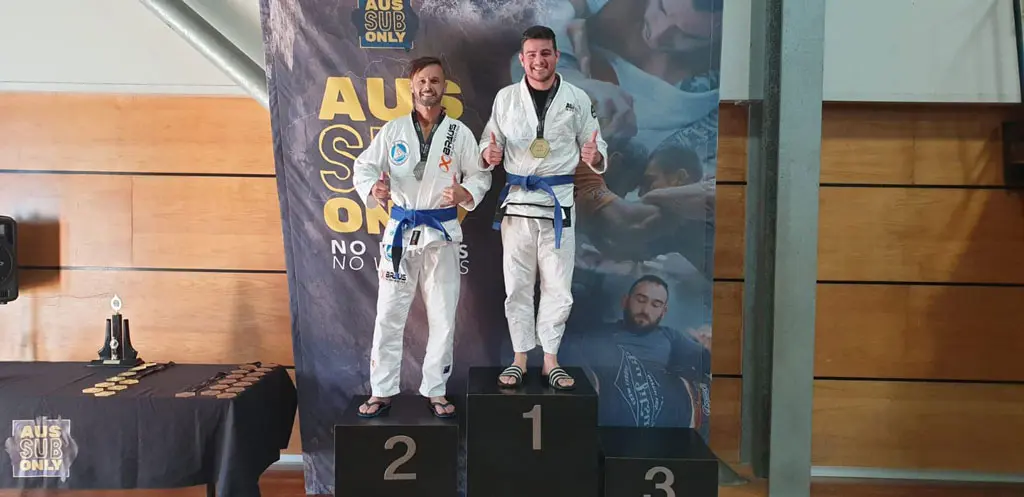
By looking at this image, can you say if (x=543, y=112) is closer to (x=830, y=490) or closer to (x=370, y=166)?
(x=370, y=166)

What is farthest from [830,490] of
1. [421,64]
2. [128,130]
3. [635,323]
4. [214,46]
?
[128,130]

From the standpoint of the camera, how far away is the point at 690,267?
8.16 ft

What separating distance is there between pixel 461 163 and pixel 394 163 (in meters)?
0.26

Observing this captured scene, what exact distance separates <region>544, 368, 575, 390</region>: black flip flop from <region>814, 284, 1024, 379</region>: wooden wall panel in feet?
4.40

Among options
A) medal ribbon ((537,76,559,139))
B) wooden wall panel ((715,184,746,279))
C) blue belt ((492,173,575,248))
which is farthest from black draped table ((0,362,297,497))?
wooden wall panel ((715,184,746,279))

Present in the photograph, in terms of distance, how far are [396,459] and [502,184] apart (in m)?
1.17

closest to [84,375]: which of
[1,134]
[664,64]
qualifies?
[1,134]

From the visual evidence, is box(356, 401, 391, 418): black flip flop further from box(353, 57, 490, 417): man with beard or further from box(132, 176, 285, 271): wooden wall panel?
box(132, 176, 285, 271): wooden wall panel

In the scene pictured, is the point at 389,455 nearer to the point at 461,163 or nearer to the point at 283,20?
the point at 461,163

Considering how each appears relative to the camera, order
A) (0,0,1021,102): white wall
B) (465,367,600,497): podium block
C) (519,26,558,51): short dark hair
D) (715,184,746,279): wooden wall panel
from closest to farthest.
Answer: (465,367,600,497): podium block → (519,26,558,51): short dark hair → (0,0,1021,102): white wall → (715,184,746,279): wooden wall panel

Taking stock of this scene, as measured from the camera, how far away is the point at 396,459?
2.08 meters

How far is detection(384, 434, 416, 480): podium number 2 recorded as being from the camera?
82.0 inches

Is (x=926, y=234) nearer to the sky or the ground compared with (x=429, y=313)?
nearer to the sky

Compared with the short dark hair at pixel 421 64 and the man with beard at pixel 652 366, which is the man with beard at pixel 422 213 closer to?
the short dark hair at pixel 421 64
